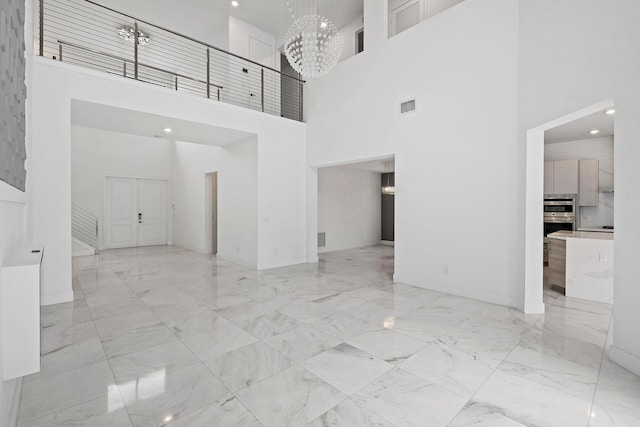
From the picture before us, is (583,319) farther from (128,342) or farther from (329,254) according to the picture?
(329,254)

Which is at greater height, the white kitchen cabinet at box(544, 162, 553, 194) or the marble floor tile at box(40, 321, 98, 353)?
the white kitchen cabinet at box(544, 162, 553, 194)

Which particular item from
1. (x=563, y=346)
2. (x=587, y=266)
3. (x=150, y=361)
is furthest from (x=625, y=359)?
(x=150, y=361)

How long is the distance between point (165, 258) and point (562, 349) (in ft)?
26.5

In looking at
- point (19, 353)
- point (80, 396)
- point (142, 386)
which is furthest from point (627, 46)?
point (80, 396)

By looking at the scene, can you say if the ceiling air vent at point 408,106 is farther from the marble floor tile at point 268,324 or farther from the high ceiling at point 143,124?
the marble floor tile at point 268,324

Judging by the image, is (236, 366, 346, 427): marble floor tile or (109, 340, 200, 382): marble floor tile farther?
(109, 340, 200, 382): marble floor tile

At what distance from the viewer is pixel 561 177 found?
20.5 feet

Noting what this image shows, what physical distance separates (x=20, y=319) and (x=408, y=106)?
17.2ft

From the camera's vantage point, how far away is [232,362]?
2.60m

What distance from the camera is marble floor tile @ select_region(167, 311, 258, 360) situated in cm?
286

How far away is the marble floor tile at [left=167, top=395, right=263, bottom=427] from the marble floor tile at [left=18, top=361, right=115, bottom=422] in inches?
30.2

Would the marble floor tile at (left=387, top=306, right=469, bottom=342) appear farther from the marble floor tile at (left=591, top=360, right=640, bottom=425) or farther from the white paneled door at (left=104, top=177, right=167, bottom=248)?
the white paneled door at (left=104, top=177, right=167, bottom=248)

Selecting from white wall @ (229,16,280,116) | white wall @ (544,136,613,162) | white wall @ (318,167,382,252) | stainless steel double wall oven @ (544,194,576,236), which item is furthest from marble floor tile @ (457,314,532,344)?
white wall @ (229,16,280,116)

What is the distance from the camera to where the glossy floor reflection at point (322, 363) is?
6.41 ft
